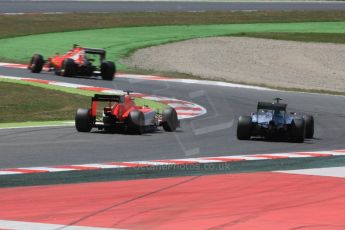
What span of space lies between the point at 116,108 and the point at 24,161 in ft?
14.6

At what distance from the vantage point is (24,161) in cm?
1609

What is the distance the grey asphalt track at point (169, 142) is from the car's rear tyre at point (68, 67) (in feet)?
20.4

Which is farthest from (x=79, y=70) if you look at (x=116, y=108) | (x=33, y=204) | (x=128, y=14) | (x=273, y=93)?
(x=128, y=14)

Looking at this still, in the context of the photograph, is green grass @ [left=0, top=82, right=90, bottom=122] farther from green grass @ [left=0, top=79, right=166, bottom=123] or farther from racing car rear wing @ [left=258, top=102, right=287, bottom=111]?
racing car rear wing @ [left=258, top=102, right=287, bottom=111]

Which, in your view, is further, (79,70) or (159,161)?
(79,70)

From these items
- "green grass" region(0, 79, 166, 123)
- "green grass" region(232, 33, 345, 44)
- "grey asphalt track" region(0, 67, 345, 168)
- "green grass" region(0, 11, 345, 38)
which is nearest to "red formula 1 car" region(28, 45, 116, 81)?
"green grass" region(0, 79, 166, 123)

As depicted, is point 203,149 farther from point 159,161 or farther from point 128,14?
point 128,14

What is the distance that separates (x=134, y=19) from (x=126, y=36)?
8181 mm

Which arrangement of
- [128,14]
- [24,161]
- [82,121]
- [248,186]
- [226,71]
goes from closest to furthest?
[248,186]
[24,161]
[82,121]
[226,71]
[128,14]

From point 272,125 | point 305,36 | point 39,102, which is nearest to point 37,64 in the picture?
point 39,102

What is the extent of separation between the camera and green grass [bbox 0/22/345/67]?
1531 inches

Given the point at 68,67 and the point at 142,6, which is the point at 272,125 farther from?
the point at 142,6

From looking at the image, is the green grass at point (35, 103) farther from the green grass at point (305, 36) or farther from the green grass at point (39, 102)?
the green grass at point (305, 36)

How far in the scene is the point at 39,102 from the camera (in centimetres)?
2552
